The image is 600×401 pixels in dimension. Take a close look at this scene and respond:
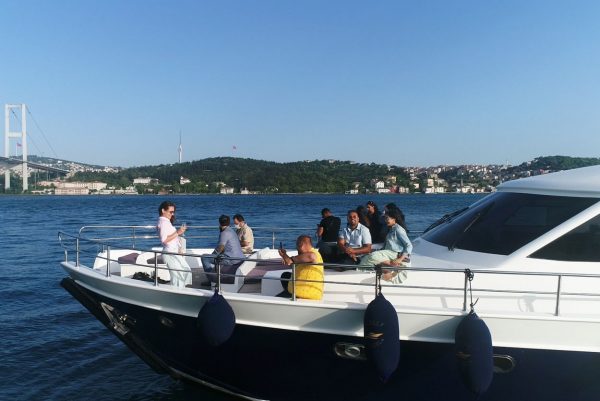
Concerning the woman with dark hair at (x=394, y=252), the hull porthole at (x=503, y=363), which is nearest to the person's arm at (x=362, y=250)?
the woman with dark hair at (x=394, y=252)

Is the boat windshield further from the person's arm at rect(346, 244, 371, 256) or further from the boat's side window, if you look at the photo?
the person's arm at rect(346, 244, 371, 256)

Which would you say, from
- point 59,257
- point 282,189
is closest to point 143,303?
point 59,257

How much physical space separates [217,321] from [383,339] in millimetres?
1568

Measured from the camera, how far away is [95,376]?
26.9 feet

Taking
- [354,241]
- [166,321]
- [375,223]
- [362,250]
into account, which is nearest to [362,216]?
[375,223]

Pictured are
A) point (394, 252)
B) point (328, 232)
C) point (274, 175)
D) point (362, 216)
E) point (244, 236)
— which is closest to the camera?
point (394, 252)

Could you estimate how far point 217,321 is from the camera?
506 cm

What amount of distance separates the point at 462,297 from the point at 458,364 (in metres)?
0.78

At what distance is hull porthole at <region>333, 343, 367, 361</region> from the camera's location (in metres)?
4.89

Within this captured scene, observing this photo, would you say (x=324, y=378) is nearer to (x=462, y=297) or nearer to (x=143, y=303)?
(x=462, y=297)

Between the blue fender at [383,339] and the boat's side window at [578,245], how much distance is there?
1660 millimetres

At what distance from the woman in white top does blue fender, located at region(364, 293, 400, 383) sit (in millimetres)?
2385

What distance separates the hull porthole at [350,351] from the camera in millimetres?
4895

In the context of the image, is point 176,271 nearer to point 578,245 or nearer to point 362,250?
point 362,250
